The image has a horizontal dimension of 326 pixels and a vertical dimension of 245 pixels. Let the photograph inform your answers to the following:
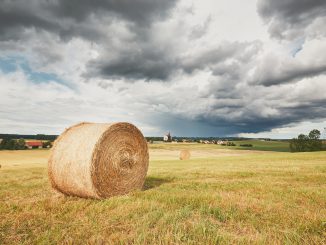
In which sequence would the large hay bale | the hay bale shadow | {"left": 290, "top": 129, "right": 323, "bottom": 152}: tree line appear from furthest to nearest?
1. {"left": 290, "top": 129, "right": 323, "bottom": 152}: tree line
2. the hay bale shadow
3. the large hay bale

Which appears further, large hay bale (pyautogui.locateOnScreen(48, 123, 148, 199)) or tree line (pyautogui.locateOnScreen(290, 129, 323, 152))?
tree line (pyautogui.locateOnScreen(290, 129, 323, 152))

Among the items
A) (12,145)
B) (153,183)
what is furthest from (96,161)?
(12,145)

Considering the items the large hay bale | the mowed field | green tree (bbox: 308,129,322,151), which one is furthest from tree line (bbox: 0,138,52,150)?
green tree (bbox: 308,129,322,151)

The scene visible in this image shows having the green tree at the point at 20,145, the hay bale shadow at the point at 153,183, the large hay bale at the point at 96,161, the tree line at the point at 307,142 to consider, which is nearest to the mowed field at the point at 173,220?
the large hay bale at the point at 96,161

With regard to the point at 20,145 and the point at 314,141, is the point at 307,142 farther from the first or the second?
the point at 20,145

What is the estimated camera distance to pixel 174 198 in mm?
8023

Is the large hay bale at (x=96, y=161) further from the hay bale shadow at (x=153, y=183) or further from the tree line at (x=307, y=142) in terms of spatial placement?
the tree line at (x=307, y=142)

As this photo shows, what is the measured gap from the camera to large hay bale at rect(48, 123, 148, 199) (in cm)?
948

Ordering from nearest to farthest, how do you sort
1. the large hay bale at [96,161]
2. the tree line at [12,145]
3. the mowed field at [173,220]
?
the mowed field at [173,220]
the large hay bale at [96,161]
the tree line at [12,145]

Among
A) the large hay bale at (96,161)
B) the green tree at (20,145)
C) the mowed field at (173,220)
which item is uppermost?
the green tree at (20,145)

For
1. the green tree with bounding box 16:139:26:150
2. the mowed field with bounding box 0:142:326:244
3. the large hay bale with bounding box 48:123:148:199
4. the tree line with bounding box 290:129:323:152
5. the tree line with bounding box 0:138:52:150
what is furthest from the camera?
the tree line with bounding box 290:129:323:152

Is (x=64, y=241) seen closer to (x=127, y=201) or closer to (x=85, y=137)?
(x=127, y=201)

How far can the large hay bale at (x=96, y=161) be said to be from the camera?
9477 millimetres

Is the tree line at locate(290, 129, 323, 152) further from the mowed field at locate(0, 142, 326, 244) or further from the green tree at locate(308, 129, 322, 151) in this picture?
the mowed field at locate(0, 142, 326, 244)
